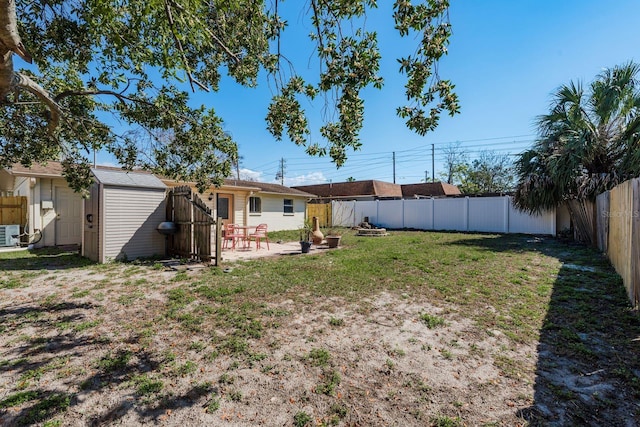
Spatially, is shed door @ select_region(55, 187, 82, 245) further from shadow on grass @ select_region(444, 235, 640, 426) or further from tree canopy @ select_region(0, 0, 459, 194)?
shadow on grass @ select_region(444, 235, 640, 426)

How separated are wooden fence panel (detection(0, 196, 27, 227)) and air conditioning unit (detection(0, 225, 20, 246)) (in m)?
0.66

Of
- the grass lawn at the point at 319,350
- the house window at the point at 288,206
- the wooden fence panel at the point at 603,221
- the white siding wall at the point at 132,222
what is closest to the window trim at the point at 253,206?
the house window at the point at 288,206

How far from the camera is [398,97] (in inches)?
149

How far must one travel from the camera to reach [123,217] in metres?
7.96

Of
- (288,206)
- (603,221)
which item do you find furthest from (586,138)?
(288,206)

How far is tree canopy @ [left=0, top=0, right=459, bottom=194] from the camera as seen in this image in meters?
3.41

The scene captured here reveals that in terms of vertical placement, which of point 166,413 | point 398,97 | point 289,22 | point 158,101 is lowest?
point 166,413

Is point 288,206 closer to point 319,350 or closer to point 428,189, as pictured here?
point 319,350

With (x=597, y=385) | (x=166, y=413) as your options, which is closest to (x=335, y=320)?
(x=166, y=413)

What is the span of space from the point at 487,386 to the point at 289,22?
4685 millimetres

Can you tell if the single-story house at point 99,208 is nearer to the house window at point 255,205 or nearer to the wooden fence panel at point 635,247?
the house window at point 255,205

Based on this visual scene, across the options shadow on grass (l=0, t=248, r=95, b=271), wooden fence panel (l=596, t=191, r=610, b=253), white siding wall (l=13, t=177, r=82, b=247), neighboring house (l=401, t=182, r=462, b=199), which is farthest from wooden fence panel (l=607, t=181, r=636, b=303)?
neighboring house (l=401, t=182, r=462, b=199)

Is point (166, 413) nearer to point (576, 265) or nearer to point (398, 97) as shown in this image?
point (398, 97)

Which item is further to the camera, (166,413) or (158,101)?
(158,101)
